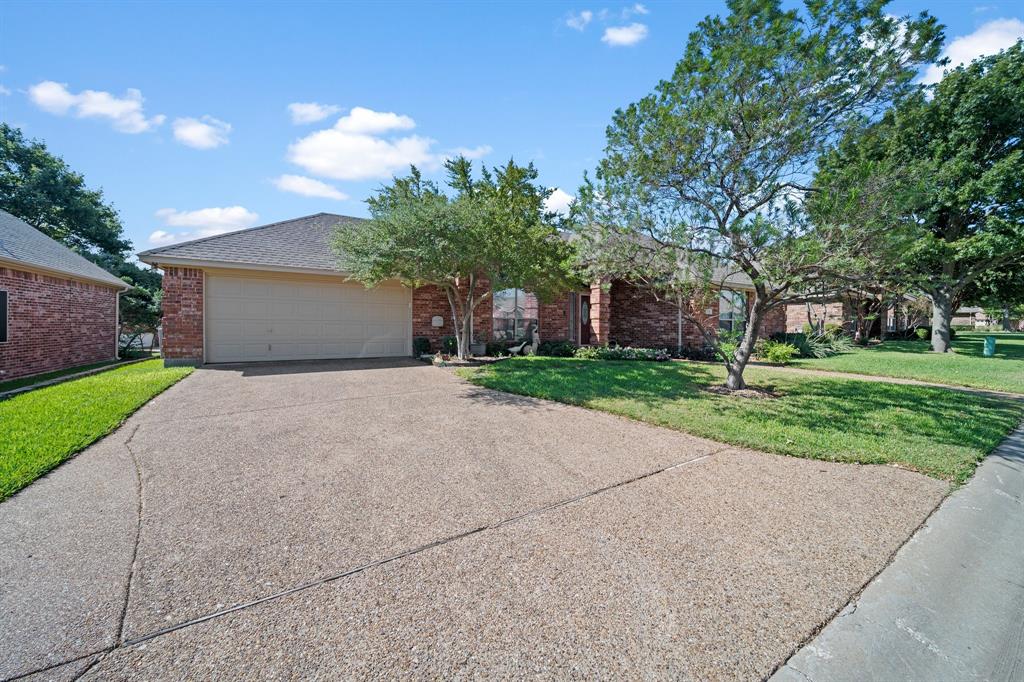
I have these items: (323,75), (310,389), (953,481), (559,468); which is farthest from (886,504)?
(323,75)

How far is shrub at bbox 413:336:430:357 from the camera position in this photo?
43.3 feet

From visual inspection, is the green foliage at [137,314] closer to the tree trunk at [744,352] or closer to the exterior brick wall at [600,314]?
the exterior brick wall at [600,314]

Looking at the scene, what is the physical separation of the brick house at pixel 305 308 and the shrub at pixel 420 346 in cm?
25

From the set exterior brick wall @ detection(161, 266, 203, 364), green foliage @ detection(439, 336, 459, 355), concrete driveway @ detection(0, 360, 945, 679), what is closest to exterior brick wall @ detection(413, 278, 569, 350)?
green foliage @ detection(439, 336, 459, 355)

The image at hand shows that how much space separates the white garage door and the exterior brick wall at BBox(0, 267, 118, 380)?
3788 millimetres

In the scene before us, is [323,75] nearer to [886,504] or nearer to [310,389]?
[310,389]

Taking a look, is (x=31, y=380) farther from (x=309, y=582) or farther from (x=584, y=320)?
(x=584, y=320)

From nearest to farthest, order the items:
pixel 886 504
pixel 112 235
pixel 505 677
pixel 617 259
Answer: pixel 505 677
pixel 886 504
pixel 617 259
pixel 112 235

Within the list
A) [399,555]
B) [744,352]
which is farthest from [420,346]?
[399,555]

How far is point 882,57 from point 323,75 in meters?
9.11

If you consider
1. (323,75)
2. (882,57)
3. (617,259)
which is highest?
(323,75)

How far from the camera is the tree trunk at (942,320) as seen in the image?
15641 mm

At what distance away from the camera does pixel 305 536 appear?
9.27ft

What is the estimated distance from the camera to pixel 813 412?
245 inches
